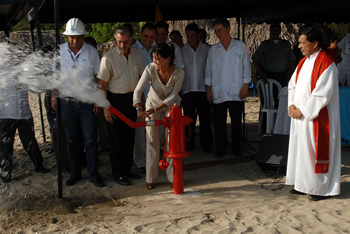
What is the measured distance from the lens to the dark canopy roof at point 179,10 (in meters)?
5.67

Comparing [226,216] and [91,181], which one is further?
[91,181]

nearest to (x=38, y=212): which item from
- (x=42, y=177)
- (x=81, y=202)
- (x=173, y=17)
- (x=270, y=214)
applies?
(x=81, y=202)

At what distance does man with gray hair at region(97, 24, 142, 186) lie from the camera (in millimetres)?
4180

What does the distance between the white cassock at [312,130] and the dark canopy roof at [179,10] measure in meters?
2.32

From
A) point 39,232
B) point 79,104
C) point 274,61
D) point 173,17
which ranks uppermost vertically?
point 173,17

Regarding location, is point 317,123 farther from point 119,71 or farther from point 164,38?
point 164,38

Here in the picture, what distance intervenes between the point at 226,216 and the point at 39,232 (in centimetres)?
187

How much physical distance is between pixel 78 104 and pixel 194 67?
7.16ft

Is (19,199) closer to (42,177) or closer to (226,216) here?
(42,177)

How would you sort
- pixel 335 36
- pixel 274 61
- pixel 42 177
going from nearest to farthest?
pixel 42 177 → pixel 274 61 → pixel 335 36

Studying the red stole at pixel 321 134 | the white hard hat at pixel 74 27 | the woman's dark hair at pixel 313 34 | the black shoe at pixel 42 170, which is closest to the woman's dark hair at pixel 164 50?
the white hard hat at pixel 74 27

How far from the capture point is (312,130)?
145 inches

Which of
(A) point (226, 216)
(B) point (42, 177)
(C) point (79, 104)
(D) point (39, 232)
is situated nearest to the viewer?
(D) point (39, 232)

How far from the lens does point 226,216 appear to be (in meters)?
3.38
